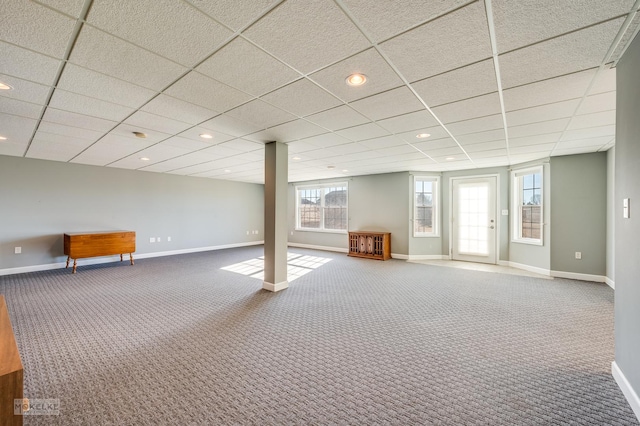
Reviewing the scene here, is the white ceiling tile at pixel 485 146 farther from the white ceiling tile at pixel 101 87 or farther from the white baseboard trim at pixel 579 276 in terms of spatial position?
the white ceiling tile at pixel 101 87

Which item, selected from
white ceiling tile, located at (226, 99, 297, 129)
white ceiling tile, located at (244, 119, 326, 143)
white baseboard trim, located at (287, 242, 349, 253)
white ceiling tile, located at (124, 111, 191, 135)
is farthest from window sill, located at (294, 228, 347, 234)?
white ceiling tile, located at (124, 111, 191, 135)

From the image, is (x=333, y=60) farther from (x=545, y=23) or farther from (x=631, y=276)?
(x=631, y=276)

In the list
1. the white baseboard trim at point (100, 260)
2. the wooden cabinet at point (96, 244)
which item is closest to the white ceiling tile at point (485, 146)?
the wooden cabinet at point (96, 244)

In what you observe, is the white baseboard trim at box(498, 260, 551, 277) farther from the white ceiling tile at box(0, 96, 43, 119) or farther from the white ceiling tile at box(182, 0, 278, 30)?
the white ceiling tile at box(0, 96, 43, 119)

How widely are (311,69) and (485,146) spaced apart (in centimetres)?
365

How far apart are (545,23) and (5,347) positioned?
337 cm

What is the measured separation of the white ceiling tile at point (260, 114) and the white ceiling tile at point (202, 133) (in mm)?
750

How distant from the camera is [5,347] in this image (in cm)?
127

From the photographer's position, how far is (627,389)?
1.76 meters

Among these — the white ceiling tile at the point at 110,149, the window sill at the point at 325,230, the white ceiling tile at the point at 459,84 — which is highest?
the white ceiling tile at the point at 110,149

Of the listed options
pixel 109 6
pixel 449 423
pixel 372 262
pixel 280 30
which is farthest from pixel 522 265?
pixel 109 6

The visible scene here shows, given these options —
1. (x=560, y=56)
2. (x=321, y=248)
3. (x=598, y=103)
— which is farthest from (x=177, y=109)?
(x=321, y=248)

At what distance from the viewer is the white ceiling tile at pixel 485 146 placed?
13.6ft

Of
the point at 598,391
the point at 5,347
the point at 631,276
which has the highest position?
the point at 631,276
